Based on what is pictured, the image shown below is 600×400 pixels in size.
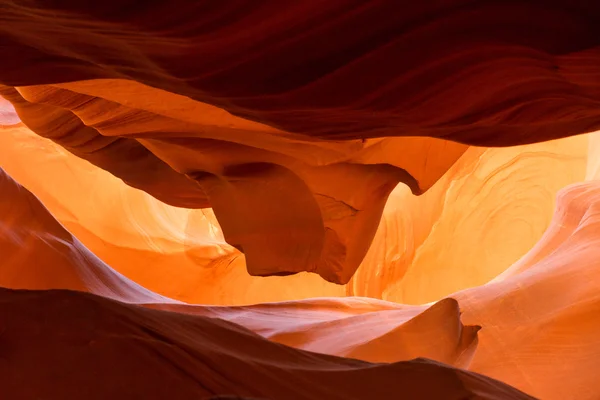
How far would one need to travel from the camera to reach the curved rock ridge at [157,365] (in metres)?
1.28

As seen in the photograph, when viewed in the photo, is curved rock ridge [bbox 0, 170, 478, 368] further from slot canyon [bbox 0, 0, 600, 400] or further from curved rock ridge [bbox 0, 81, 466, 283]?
curved rock ridge [bbox 0, 81, 466, 283]

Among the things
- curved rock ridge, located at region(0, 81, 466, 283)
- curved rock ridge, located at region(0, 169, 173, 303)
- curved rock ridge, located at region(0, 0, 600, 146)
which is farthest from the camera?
curved rock ridge, located at region(0, 81, 466, 283)

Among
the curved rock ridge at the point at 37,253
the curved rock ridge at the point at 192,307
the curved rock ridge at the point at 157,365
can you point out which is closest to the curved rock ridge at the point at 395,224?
the curved rock ridge at the point at 192,307

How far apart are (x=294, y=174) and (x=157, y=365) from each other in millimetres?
1790

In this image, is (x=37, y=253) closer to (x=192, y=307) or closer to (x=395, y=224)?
(x=192, y=307)

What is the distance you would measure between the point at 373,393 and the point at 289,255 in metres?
1.79

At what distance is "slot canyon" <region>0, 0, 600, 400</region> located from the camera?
130cm

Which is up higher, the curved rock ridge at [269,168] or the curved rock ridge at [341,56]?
the curved rock ridge at [269,168]

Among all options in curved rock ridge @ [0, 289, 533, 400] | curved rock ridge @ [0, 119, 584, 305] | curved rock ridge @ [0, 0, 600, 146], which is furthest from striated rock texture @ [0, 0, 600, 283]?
curved rock ridge @ [0, 119, 584, 305]

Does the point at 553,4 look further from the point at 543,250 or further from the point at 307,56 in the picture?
the point at 543,250

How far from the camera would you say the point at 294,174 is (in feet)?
10.1

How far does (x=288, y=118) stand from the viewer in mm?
1717

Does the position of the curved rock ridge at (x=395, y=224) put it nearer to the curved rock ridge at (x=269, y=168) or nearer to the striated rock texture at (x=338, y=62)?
the curved rock ridge at (x=269, y=168)

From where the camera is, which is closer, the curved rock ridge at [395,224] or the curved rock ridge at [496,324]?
the curved rock ridge at [496,324]
